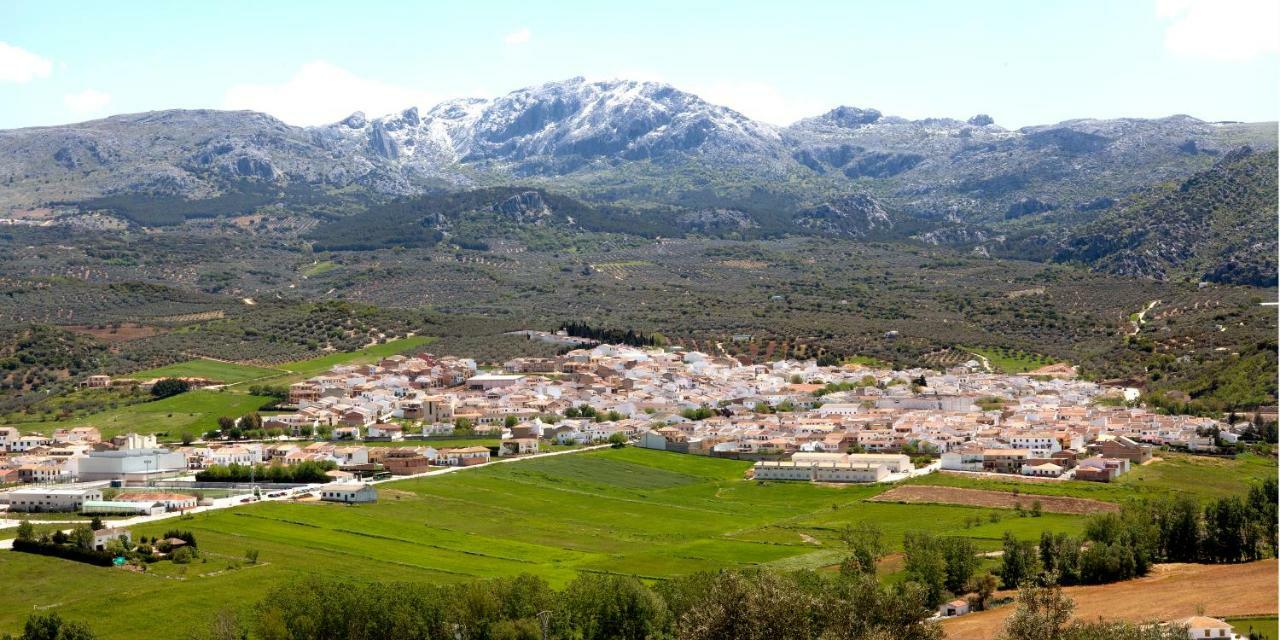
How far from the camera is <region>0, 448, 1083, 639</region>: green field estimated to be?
50.8m

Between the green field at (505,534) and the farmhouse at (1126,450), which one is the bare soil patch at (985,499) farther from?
the farmhouse at (1126,450)

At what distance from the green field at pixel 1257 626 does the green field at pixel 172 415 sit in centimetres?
5864

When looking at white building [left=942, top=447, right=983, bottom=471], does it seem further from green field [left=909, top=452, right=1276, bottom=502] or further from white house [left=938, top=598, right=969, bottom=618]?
white house [left=938, top=598, right=969, bottom=618]

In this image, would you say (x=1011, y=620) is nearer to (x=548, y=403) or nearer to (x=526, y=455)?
(x=526, y=455)

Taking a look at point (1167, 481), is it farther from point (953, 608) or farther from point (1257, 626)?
point (1257, 626)

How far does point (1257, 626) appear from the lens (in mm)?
46094

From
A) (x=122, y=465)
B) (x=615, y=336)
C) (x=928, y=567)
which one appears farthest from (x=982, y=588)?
(x=615, y=336)

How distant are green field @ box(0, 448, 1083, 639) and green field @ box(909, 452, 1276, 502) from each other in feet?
16.4

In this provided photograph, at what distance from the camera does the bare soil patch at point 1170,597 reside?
48000mm

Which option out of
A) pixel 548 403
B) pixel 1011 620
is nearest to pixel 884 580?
pixel 1011 620

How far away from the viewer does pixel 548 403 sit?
333ft

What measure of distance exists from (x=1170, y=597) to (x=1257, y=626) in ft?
16.9

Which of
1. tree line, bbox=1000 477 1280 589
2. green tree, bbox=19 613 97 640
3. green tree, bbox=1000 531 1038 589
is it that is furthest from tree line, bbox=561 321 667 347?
green tree, bbox=19 613 97 640

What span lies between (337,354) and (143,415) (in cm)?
3221
